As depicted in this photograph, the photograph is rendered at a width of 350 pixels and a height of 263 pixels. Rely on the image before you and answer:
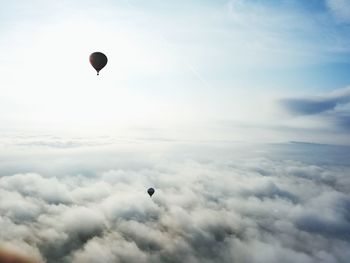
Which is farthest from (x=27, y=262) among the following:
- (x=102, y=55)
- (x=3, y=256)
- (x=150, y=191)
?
(x=150, y=191)

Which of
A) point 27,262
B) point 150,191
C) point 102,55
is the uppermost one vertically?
point 102,55

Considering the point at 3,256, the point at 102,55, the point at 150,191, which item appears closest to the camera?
the point at 3,256

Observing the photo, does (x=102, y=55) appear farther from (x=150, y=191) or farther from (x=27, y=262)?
(x=150, y=191)

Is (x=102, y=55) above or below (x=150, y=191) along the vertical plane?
above

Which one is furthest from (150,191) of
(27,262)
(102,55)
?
(27,262)

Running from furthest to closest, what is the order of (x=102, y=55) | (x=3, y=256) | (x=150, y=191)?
(x=150, y=191), (x=102, y=55), (x=3, y=256)

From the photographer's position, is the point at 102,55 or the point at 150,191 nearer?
the point at 102,55
